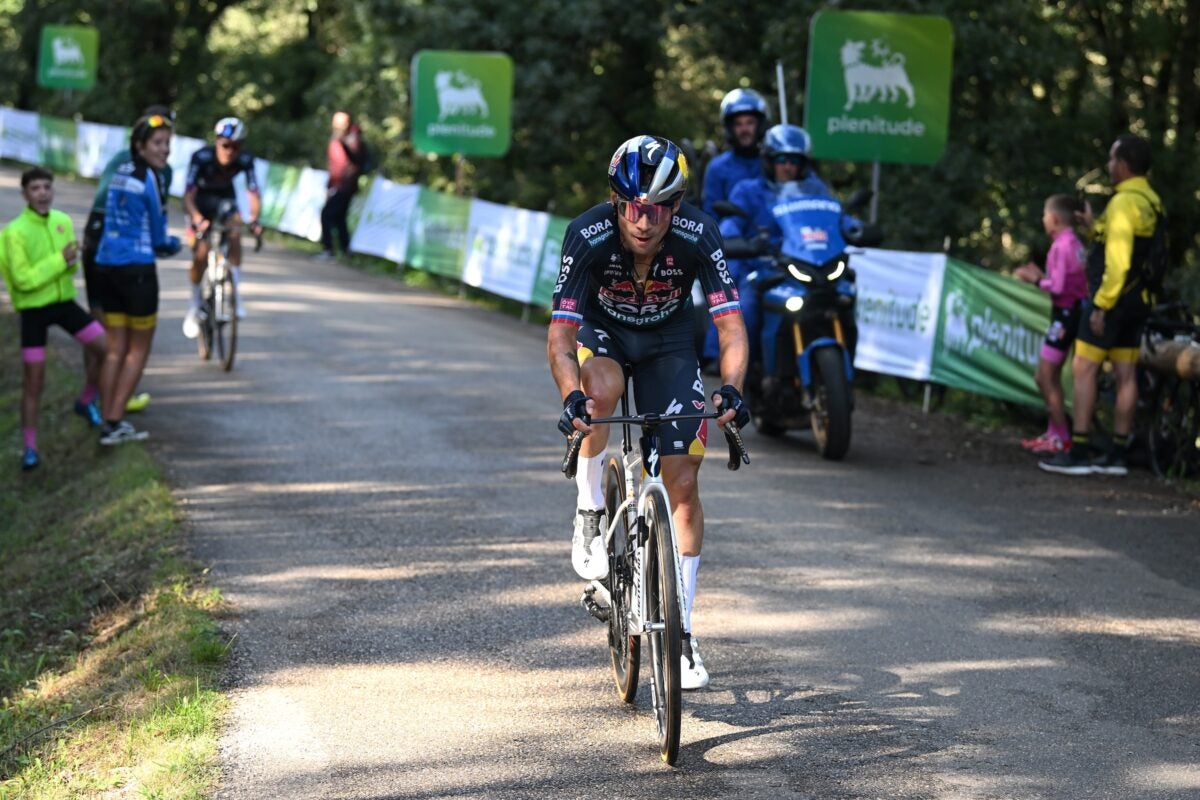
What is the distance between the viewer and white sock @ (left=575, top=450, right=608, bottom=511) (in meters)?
6.37

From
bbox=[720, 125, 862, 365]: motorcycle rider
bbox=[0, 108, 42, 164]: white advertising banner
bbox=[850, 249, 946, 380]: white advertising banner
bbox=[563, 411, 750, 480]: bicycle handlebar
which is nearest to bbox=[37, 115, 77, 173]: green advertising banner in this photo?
bbox=[0, 108, 42, 164]: white advertising banner

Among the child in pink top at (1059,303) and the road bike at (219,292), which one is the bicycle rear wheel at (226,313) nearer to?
the road bike at (219,292)

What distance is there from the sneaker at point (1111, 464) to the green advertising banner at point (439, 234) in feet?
38.8

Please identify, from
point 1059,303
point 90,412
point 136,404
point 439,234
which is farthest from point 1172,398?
point 439,234

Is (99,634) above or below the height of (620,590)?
below

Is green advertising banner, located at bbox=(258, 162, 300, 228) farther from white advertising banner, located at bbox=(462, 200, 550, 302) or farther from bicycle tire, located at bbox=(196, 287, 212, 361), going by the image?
bicycle tire, located at bbox=(196, 287, 212, 361)

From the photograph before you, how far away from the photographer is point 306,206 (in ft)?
92.6

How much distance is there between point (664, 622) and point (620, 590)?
710 millimetres

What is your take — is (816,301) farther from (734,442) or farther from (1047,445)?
(734,442)

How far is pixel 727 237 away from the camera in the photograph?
11594 millimetres

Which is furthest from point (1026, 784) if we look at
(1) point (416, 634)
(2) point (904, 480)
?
(2) point (904, 480)

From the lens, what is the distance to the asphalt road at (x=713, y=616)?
580cm

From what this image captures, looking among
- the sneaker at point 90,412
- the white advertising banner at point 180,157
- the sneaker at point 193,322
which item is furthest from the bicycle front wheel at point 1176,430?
the white advertising banner at point 180,157

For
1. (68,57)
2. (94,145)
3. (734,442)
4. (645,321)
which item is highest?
(68,57)
